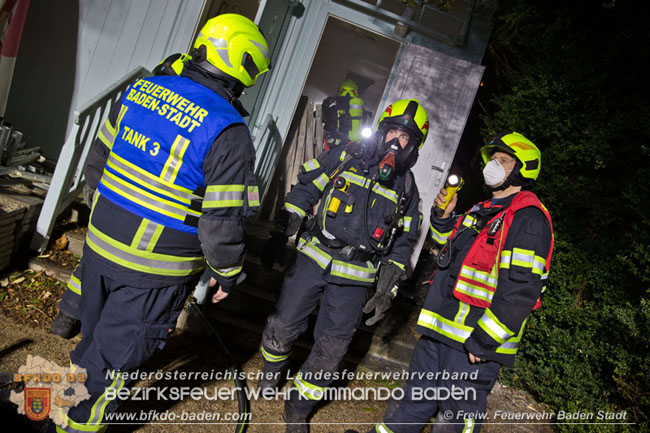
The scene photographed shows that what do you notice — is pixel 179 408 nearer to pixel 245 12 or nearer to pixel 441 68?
pixel 441 68

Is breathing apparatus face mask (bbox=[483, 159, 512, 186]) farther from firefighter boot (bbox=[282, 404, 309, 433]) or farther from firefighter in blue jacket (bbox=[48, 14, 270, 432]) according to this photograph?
firefighter boot (bbox=[282, 404, 309, 433])

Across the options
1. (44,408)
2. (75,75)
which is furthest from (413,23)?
(44,408)

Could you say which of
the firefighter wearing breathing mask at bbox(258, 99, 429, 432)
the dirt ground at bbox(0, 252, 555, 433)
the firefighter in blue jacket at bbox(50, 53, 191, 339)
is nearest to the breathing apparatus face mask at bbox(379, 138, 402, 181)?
the firefighter wearing breathing mask at bbox(258, 99, 429, 432)

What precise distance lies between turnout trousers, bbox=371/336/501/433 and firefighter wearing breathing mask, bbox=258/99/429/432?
21.0 inches

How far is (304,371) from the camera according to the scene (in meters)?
3.10

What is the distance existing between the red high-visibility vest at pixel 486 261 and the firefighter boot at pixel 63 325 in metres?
2.65

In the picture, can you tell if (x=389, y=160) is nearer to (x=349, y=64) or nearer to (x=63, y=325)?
(x=63, y=325)

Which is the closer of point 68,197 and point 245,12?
point 68,197

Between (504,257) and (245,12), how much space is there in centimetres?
687

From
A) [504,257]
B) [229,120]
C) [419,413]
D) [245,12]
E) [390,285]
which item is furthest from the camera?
[245,12]

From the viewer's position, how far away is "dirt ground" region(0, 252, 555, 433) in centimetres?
291

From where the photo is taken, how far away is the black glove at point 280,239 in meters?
3.14

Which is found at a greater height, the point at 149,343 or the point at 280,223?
the point at 280,223

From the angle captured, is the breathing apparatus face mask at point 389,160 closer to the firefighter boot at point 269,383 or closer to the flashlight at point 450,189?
the flashlight at point 450,189
